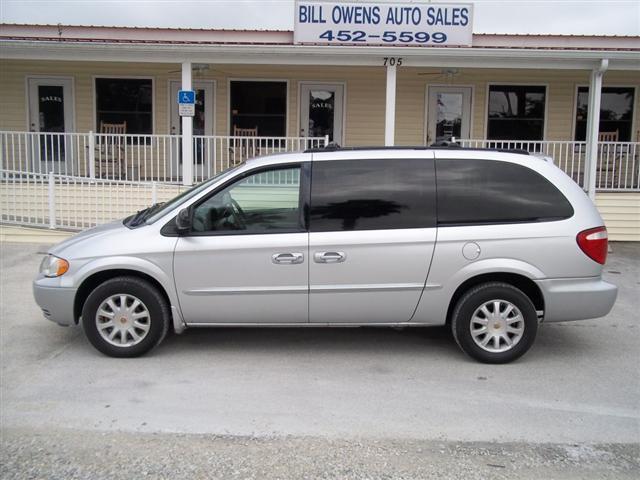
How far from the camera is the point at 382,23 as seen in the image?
11.8 meters

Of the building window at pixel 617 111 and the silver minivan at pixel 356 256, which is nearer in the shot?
the silver minivan at pixel 356 256

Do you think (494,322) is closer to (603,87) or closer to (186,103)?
(186,103)

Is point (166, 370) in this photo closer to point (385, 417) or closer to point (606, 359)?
point (385, 417)

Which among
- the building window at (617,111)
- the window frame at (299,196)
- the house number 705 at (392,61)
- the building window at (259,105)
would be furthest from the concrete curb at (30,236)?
the building window at (617,111)

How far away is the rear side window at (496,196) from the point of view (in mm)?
4844

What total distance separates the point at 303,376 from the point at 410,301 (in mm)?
1047

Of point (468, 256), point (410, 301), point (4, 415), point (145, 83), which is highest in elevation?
point (145, 83)

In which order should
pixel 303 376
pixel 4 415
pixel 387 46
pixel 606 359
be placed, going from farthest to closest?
pixel 387 46 < pixel 606 359 < pixel 303 376 < pixel 4 415

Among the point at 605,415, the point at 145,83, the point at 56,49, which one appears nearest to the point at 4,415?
the point at 605,415

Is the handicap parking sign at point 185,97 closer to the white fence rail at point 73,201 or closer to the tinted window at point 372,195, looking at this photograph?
the white fence rail at point 73,201

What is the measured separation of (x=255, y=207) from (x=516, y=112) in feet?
33.0

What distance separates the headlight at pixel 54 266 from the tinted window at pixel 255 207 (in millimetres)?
1108

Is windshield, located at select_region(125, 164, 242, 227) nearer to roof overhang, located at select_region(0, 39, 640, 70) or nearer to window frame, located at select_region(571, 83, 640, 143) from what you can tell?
roof overhang, located at select_region(0, 39, 640, 70)

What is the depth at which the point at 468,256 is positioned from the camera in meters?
4.78
